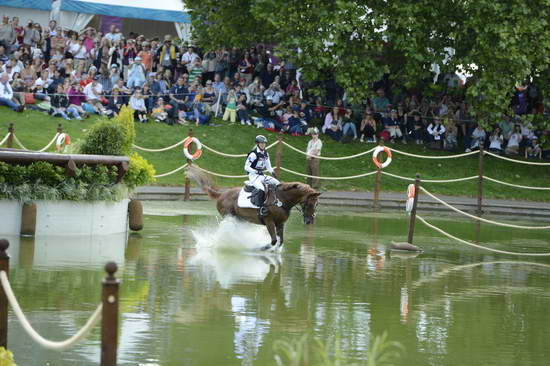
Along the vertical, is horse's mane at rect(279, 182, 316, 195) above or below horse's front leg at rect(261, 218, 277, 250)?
above

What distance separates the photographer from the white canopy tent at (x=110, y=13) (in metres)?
39.0

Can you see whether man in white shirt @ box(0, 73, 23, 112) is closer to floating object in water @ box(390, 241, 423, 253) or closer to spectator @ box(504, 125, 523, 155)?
floating object in water @ box(390, 241, 423, 253)

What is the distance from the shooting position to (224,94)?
36594 millimetres

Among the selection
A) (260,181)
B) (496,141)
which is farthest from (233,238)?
(496,141)

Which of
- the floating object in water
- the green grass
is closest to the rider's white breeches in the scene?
the floating object in water

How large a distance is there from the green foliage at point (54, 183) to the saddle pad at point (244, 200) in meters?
2.29

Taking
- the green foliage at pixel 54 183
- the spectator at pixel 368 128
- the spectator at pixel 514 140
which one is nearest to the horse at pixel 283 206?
the green foliage at pixel 54 183

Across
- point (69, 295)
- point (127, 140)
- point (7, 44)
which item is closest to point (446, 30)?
point (7, 44)

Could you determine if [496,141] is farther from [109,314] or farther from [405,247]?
[109,314]

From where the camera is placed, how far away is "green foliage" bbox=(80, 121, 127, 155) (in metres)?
19.2

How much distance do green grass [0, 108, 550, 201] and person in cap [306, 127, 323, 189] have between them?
1.30 metres

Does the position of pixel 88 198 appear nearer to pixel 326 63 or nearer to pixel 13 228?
pixel 13 228

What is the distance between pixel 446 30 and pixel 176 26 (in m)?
12.4

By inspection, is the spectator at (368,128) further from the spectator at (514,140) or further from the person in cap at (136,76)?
the person in cap at (136,76)
